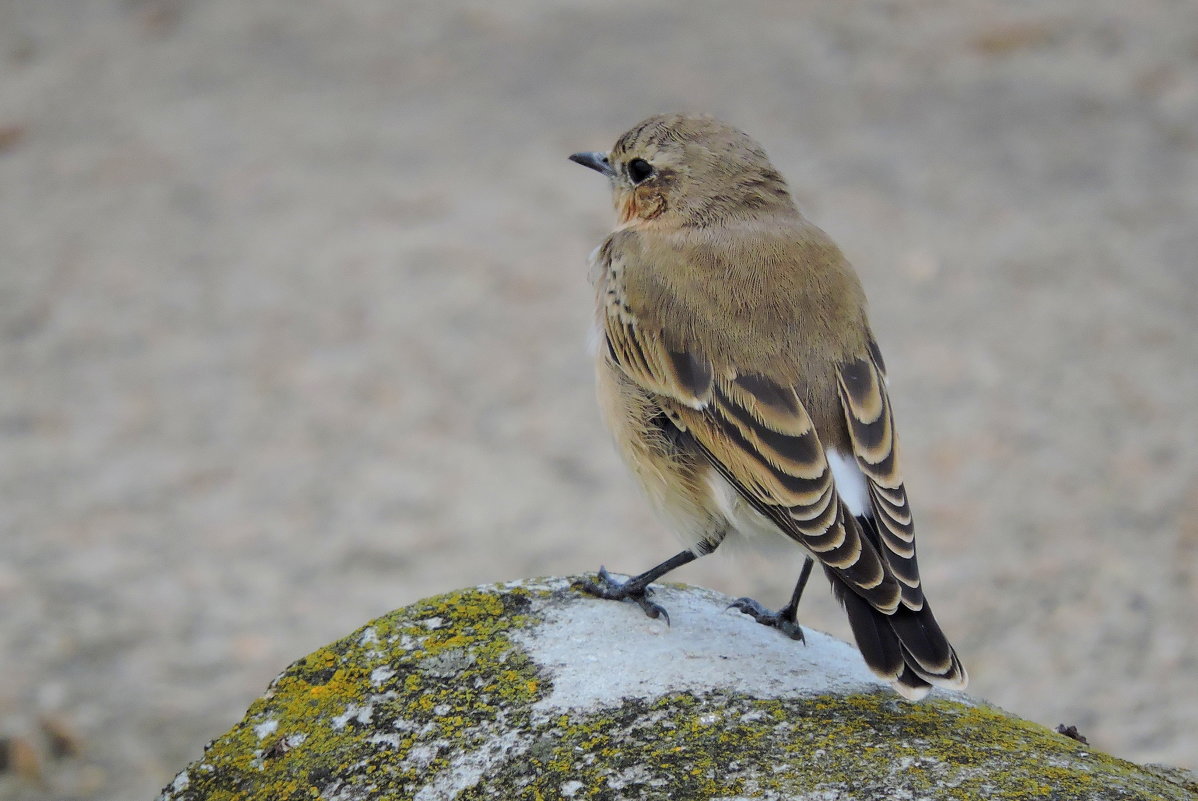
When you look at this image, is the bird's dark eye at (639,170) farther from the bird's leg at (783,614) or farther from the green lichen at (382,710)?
the green lichen at (382,710)

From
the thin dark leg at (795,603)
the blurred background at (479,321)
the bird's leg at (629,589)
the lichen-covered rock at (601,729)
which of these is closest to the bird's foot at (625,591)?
the bird's leg at (629,589)

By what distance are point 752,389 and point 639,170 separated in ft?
5.02

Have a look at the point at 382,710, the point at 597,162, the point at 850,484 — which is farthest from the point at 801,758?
the point at 597,162

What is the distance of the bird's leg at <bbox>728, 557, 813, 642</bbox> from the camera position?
4281 mm

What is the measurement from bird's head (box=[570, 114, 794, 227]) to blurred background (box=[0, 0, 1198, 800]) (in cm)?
329

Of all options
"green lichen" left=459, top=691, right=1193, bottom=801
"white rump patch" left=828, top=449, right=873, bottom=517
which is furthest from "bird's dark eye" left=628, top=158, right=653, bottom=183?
"green lichen" left=459, top=691, right=1193, bottom=801

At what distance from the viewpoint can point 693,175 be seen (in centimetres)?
522

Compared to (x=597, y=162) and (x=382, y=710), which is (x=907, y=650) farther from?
(x=597, y=162)

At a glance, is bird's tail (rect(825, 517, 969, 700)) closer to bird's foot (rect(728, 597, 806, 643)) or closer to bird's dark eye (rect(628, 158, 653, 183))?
bird's foot (rect(728, 597, 806, 643))

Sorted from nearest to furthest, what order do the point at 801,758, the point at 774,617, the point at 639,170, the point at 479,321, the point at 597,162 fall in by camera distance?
the point at 801,758 → the point at 774,617 → the point at 639,170 → the point at 597,162 → the point at 479,321

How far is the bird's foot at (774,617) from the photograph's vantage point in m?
4.26

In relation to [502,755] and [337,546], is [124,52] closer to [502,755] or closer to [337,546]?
[337,546]

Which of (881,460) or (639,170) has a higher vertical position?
(639,170)

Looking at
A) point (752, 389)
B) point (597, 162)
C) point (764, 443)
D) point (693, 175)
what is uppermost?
point (597, 162)
